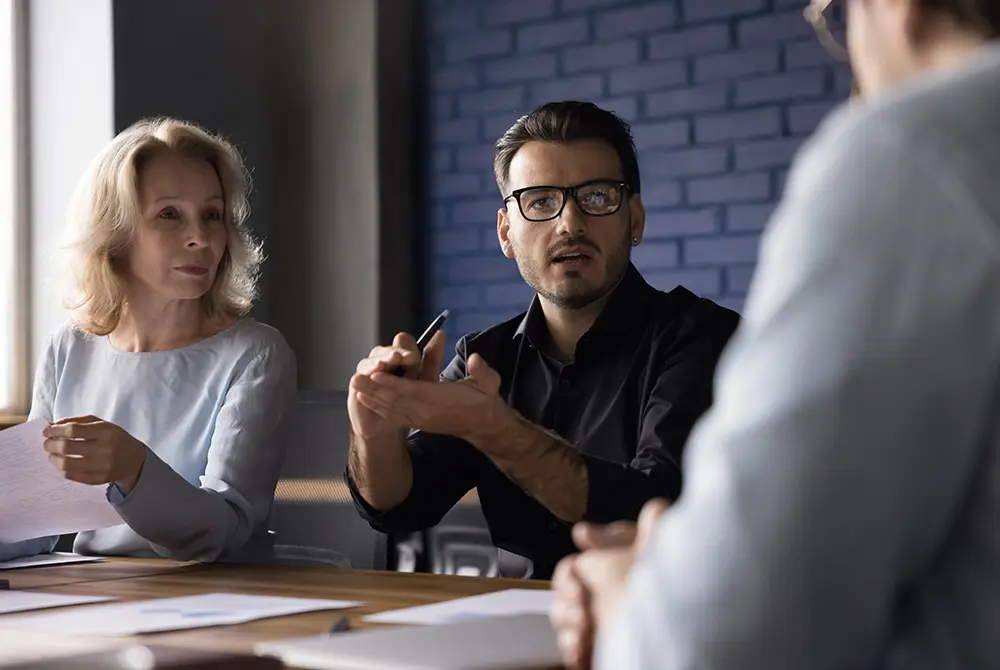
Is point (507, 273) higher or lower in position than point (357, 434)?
higher

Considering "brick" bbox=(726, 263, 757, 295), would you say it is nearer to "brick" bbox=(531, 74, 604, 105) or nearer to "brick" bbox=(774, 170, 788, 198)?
"brick" bbox=(774, 170, 788, 198)

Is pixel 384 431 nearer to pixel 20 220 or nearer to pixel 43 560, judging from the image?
pixel 43 560

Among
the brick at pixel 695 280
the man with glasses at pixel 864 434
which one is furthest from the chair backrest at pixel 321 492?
the brick at pixel 695 280

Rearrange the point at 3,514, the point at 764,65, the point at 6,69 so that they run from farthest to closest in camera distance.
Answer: the point at 6,69
the point at 764,65
the point at 3,514

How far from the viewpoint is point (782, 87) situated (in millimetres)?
3299

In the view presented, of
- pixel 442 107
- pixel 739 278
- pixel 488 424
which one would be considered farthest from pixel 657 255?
pixel 488 424

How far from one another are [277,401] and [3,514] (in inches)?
18.1

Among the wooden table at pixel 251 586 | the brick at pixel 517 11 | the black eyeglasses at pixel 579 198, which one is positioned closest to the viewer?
the wooden table at pixel 251 586

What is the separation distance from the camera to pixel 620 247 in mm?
2006

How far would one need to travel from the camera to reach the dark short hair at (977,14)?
62 centimetres

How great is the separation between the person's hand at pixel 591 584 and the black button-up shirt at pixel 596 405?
36.2 inches

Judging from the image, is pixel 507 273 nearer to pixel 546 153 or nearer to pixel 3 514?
pixel 546 153

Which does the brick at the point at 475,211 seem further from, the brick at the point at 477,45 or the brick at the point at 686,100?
the brick at the point at 686,100

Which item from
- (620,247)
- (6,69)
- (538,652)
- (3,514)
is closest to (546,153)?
(620,247)
